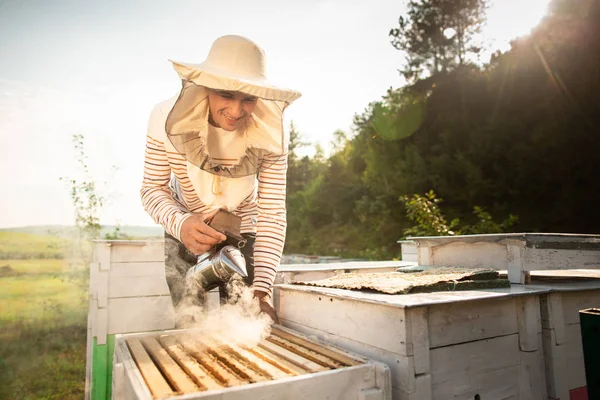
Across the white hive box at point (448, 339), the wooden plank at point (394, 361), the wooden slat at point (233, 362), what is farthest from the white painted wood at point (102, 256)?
the wooden plank at point (394, 361)

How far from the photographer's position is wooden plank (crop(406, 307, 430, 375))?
1.35m

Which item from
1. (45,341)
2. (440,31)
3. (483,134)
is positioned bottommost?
(45,341)

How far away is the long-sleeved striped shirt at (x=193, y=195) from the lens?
6.22 ft

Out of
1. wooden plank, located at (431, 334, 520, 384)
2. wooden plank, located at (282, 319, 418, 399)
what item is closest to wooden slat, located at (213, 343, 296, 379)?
wooden plank, located at (282, 319, 418, 399)

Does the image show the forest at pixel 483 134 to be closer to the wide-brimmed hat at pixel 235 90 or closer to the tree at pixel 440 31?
the tree at pixel 440 31

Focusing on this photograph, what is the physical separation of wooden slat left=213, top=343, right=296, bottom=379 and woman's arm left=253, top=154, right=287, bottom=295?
0.46m

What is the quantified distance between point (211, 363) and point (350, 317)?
2.11 feet

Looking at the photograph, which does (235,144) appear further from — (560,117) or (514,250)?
(560,117)

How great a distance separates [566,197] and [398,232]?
5072 millimetres

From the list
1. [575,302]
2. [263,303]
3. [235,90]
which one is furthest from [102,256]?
[575,302]

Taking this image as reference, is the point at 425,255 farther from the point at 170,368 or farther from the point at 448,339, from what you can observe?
the point at 170,368

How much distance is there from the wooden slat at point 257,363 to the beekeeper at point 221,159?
A: 429 millimetres

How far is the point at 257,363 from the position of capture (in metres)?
1.36

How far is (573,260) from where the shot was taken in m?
2.13
